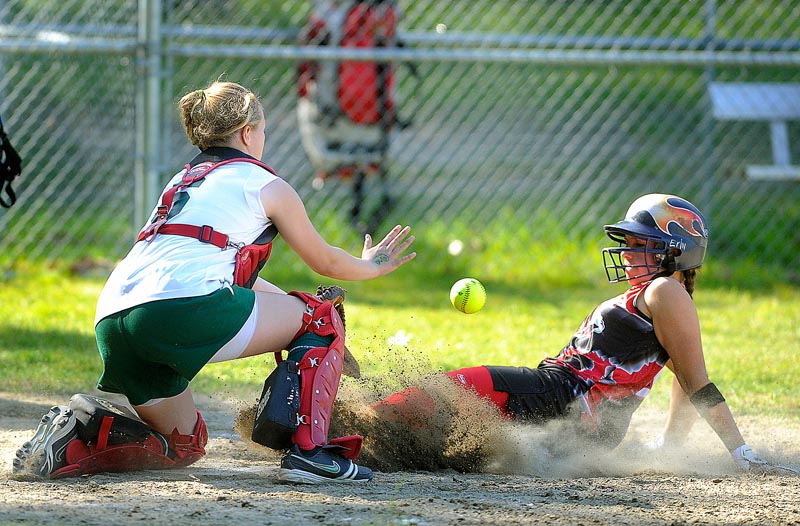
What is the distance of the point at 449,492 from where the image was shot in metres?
3.27

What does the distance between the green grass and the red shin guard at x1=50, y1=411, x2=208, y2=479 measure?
3.02ft

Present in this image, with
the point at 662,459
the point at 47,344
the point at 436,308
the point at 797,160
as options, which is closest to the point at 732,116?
the point at 797,160

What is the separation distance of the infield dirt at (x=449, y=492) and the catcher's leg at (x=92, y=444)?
0.05 m

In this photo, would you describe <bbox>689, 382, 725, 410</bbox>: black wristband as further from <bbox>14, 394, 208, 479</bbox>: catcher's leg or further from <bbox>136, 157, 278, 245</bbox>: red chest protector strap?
<bbox>14, 394, 208, 479</bbox>: catcher's leg

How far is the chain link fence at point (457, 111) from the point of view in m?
7.48

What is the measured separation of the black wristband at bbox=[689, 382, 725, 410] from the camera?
3730 millimetres

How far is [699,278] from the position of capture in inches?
321

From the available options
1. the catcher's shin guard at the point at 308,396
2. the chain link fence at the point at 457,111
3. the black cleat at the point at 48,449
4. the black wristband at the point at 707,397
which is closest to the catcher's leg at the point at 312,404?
the catcher's shin guard at the point at 308,396

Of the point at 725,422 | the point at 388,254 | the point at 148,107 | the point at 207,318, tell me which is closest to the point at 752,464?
the point at 725,422

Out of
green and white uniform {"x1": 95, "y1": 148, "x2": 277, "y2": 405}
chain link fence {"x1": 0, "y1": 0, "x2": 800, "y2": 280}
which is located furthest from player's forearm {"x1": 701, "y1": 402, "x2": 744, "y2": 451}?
chain link fence {"x1": 0, "y1": 0, "x2": 800, "y2": 280}

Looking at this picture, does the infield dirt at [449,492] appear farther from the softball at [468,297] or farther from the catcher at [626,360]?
the softball at [468,297]

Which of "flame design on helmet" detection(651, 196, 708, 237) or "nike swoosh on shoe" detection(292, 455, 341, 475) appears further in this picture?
"flame design on helmet" detection(651, 196, 708, 237)

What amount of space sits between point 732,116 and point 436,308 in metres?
3.04

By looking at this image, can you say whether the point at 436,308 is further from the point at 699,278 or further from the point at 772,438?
the point at 772,438
